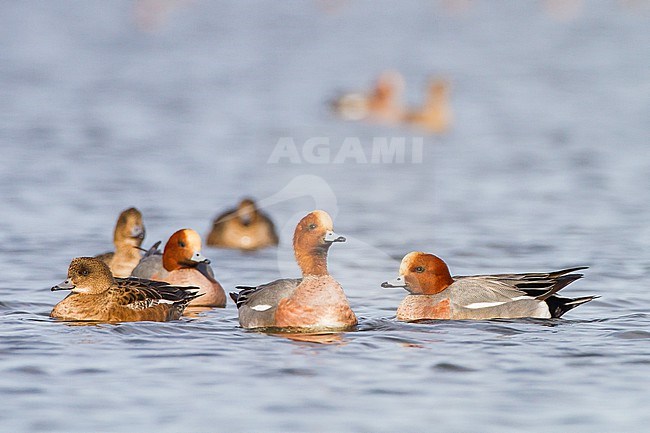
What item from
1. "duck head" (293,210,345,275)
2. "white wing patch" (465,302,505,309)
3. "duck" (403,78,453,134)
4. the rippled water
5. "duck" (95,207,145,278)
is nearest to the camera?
the rippled water

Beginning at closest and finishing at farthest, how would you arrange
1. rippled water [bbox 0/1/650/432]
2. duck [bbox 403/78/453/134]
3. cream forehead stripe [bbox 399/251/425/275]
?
rippled water [bbox 0/1/650/432], cream forehead stripe [bbox 399/251/425/275], duck [bbox 403/78/453/134]

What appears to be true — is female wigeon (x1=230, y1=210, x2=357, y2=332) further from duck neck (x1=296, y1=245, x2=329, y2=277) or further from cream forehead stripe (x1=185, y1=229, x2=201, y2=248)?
cream forehead stripe (x1=185, y1=229, x2=201, y2=248)

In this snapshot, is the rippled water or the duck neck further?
the duck neck

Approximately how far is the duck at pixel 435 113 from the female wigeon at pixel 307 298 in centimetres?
1486

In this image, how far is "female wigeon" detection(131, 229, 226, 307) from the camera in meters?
11.6

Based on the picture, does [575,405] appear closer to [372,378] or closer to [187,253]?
[372,378]

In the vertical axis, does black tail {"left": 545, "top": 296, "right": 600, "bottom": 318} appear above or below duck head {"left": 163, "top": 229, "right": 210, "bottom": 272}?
below

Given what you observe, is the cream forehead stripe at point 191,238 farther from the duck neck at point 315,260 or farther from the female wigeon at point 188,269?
the duck neck at point 315,260

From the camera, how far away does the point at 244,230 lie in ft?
47.1

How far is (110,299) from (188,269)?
1.36 m

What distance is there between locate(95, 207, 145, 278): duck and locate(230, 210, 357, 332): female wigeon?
101 inches

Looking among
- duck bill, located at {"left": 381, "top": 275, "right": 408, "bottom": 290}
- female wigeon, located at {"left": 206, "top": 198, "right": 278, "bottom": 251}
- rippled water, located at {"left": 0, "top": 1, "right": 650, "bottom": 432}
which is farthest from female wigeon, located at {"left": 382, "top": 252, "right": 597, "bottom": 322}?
female wigeon, located at {"left": 206, "top": 198, "right": 278, "bottom": 251}

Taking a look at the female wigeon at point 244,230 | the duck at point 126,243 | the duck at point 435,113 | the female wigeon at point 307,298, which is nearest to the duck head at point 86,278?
the female wigeon at point 307,298

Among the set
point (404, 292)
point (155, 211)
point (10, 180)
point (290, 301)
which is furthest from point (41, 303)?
point (10, 180)
